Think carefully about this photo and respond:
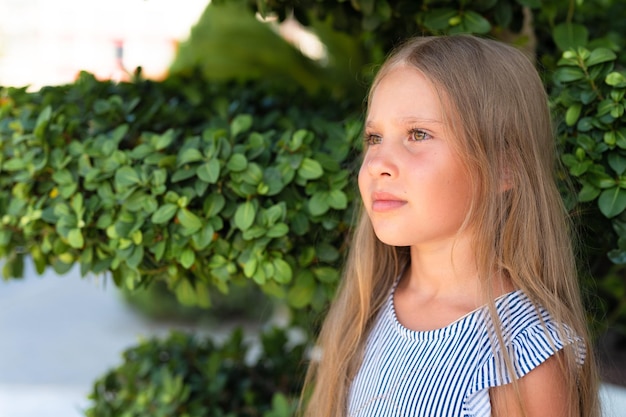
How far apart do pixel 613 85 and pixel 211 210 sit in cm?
87

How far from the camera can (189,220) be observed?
1697mm


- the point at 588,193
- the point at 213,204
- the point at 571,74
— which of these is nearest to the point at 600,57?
the point at 571,74

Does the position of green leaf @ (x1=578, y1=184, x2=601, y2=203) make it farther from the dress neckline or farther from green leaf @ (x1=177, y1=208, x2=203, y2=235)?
green leaf @ (x1=177, y1=208, x2=203, y2=235)

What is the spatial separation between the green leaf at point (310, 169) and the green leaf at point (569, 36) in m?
0.68

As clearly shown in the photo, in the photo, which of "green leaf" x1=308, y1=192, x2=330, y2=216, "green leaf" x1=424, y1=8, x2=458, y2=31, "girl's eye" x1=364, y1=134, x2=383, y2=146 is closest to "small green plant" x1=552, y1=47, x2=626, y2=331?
"green leaf" x1=424, y1=8, x2=458, y2=31

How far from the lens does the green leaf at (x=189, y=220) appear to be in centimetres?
170

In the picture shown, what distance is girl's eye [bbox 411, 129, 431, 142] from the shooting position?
4.80 feet

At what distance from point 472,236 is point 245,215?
49cm

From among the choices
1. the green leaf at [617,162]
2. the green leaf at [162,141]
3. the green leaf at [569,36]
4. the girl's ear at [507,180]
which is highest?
the green leaf at [569,36]

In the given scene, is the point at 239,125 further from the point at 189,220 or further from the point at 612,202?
the point at 612,202

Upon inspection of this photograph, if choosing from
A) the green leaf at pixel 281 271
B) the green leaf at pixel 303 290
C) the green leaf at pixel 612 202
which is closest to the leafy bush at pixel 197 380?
the green leaf at pixel 303 290

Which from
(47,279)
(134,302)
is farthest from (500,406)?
(47,279)

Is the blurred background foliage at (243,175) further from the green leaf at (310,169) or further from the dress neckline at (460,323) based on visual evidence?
the dress neckline at (460,323)

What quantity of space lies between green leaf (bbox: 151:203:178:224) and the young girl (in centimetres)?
45
